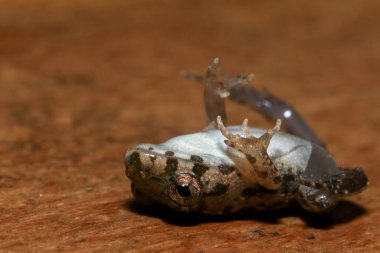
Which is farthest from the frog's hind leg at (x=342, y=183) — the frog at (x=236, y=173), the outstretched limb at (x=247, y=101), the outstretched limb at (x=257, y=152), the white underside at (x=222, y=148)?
the outstretched limb at (x=247, y=101)

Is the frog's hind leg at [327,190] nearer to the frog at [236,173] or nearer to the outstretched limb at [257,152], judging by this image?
the frog at [236,173]

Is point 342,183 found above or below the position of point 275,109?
below

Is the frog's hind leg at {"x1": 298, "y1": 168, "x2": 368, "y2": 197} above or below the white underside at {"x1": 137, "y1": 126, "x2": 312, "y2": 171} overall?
below

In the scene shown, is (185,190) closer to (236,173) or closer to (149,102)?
(236,173)

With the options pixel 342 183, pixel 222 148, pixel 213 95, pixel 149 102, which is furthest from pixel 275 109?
pixel 149 102

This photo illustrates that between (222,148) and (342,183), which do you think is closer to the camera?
(222,148)

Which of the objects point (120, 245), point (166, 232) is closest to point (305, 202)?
point (166, 232)

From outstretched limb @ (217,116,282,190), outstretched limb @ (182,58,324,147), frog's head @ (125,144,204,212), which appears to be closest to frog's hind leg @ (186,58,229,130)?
outstretched limb @ (182,58,324,147)

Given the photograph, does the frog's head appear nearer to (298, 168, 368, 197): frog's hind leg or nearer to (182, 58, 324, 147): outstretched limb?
(298, 168, 368, 197): frog's hind leg
